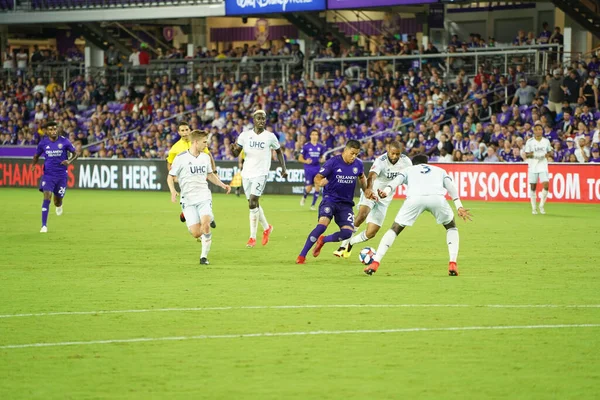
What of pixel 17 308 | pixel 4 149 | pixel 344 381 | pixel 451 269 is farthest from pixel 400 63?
pixel 344 381

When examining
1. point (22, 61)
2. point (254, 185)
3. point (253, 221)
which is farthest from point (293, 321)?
point (22, 61)

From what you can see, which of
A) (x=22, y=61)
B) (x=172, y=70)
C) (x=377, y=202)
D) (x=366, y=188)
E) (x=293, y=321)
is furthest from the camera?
(x=22, y=61)

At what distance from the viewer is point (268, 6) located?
145ft

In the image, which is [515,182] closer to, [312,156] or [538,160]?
[538,160]

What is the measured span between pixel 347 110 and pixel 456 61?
454cm

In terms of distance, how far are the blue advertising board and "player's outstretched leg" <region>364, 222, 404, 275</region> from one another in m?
29.5

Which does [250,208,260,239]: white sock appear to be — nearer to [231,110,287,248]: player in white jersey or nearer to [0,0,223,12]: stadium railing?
[231,110,287,248]: player in white jersey

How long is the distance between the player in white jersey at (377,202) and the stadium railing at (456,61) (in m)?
21.5

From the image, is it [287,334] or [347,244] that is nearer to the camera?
[287,334]

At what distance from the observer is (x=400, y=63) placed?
42156mm

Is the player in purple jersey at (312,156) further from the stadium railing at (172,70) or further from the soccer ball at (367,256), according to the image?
the stadium railing at (172,70)

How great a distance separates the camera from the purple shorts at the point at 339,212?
1576 cm

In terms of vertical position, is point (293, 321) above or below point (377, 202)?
below

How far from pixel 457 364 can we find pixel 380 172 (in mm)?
8475
